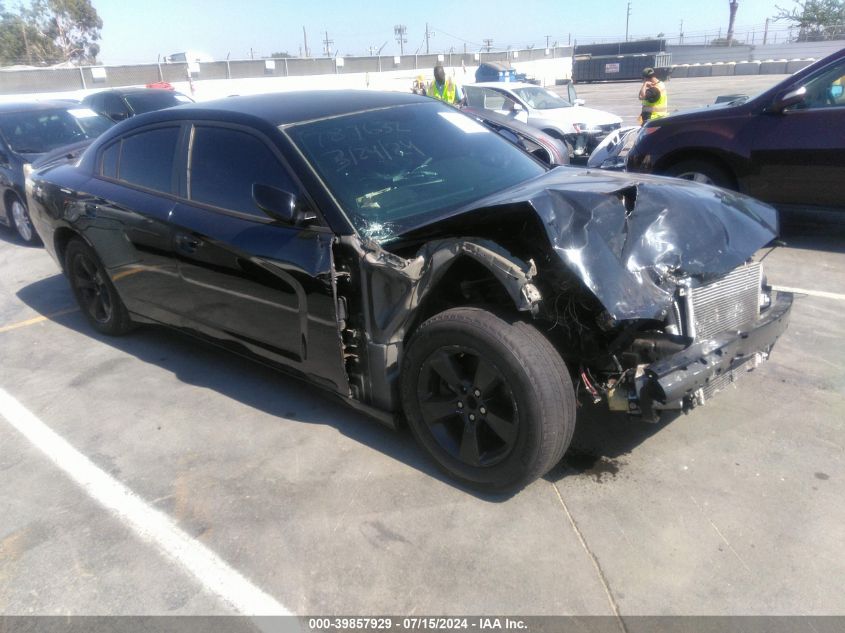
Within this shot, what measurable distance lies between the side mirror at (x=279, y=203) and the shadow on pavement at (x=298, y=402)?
937mm

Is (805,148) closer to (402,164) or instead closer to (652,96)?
(402,164)

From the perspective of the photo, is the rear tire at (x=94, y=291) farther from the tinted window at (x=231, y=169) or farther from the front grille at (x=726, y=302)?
the front grille at (x=726, y=302)

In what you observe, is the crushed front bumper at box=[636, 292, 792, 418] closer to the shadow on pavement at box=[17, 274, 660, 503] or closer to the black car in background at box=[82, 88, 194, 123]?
the shadow on pavement at box=[17, 274, 660, 503]

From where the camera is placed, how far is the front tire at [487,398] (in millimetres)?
2635

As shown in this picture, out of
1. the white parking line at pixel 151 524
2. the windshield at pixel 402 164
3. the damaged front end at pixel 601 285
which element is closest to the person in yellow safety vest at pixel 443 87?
the windshield at pixel 402 164

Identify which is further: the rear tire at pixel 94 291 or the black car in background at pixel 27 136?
the black car in background at pixel 27 136

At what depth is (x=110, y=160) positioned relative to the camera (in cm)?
453

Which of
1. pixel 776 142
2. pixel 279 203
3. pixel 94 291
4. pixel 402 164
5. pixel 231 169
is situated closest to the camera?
pixel 279 203

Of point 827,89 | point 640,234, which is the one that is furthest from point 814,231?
point 640,234

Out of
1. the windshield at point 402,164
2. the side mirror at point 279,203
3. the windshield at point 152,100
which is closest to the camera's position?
the side mirror at point 279,203

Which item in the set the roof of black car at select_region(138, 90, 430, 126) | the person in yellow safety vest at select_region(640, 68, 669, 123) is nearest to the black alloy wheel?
the roof of black car at select_region(138, 90, 430, 126)

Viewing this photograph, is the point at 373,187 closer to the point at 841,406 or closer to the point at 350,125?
the point at 350,125

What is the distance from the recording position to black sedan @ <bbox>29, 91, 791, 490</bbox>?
267cm

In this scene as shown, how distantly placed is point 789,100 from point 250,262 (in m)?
5.12
